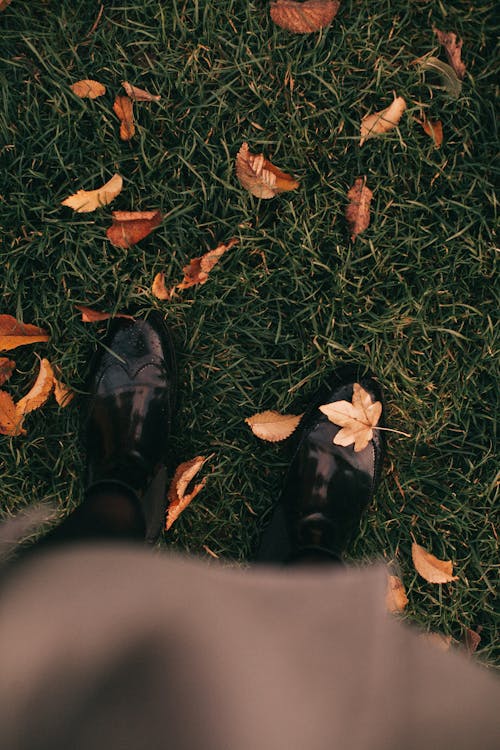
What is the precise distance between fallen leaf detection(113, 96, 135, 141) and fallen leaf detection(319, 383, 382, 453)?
89 centimetres

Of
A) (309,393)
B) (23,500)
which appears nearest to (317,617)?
(309,393)

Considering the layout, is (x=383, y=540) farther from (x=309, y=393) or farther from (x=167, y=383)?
(x=167, y=383)

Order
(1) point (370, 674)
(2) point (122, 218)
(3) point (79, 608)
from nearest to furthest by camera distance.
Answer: (3) point (79, 608)
(1) point (370, 674)
(2) point (122, 218)

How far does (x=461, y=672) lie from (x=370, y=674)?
0.25m

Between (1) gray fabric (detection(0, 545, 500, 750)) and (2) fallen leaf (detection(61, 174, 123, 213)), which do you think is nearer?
(1) gray fabric (detection(0, 545, 500, 750))

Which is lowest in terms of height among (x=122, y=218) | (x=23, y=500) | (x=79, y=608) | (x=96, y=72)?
(x=23, y=500)

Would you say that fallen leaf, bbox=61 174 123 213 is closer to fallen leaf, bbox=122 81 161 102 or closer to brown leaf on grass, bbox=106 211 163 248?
brown leaf on grass, bbox=106 211 163 248

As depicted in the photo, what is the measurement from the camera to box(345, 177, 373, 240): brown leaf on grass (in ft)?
4.91

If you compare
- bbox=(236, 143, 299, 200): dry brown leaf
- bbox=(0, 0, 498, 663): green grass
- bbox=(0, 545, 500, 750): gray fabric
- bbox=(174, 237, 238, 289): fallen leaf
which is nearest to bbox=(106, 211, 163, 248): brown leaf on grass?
bbox=(0, 0, 498, 663): green grass

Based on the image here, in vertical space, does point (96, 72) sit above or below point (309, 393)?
above

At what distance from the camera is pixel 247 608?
3.69 ft

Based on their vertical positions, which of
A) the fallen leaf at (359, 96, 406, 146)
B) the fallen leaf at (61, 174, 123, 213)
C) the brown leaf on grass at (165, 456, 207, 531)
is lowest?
the brown leaf on grass at (165, 456, 207, 531)

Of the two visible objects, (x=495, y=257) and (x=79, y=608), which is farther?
(x=495, y=257)

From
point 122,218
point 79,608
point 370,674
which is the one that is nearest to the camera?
point 79,608
